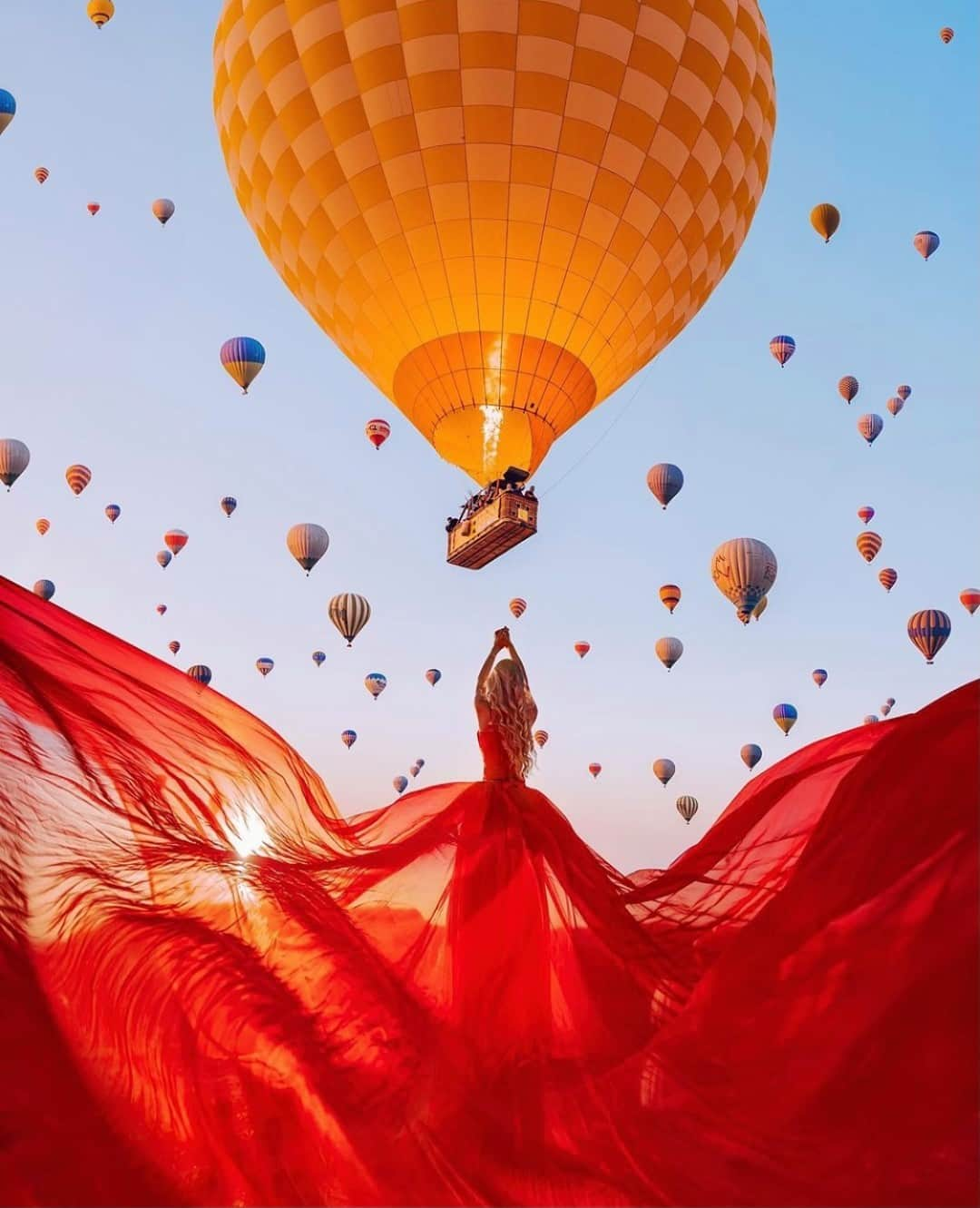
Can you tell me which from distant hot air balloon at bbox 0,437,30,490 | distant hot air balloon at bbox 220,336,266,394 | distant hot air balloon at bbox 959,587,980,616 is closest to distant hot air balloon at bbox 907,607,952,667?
distant hot air balloon at bbox 959,587,980,616

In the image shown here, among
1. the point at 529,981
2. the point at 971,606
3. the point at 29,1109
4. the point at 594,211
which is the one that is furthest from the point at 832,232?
the point at 29,1109

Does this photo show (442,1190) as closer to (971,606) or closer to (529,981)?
(529,981)

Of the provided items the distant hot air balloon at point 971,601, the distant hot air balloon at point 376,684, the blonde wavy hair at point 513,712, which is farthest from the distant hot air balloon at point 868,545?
the blonde wavy hair at point 513,712

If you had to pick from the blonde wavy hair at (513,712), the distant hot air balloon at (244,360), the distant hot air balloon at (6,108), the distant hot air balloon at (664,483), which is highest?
the distant hot air balloon at (6,108)

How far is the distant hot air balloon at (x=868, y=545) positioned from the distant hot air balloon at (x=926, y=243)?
6.35m

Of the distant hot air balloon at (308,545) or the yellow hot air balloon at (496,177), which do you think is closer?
the yellow hot air balloon at (496,177)

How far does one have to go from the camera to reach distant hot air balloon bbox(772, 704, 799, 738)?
24938 millimetres

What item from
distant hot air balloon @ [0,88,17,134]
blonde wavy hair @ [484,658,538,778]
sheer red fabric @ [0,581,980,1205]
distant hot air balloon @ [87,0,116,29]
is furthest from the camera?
distant hot air balloon @ [87,0,116,29]

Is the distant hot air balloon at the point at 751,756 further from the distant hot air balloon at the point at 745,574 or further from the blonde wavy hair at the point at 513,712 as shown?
the blonde wavy hair at the point at 513,712

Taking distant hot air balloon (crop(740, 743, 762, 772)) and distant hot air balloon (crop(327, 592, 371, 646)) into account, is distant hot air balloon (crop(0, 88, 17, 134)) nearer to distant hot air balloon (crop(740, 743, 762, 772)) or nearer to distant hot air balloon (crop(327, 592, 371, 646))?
distant hot air balloon (crop(327, 592, 371, 646))

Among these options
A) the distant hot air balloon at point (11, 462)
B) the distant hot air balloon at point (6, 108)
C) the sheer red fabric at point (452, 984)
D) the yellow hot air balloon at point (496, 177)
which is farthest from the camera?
the distant hot air balloon at point (11, 462)

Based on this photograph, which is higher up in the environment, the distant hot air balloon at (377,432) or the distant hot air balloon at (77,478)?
the distant hot air balloon at (77,478)

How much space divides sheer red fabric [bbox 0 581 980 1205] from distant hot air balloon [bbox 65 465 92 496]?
20234mm

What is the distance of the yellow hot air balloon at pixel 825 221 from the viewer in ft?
65.2
